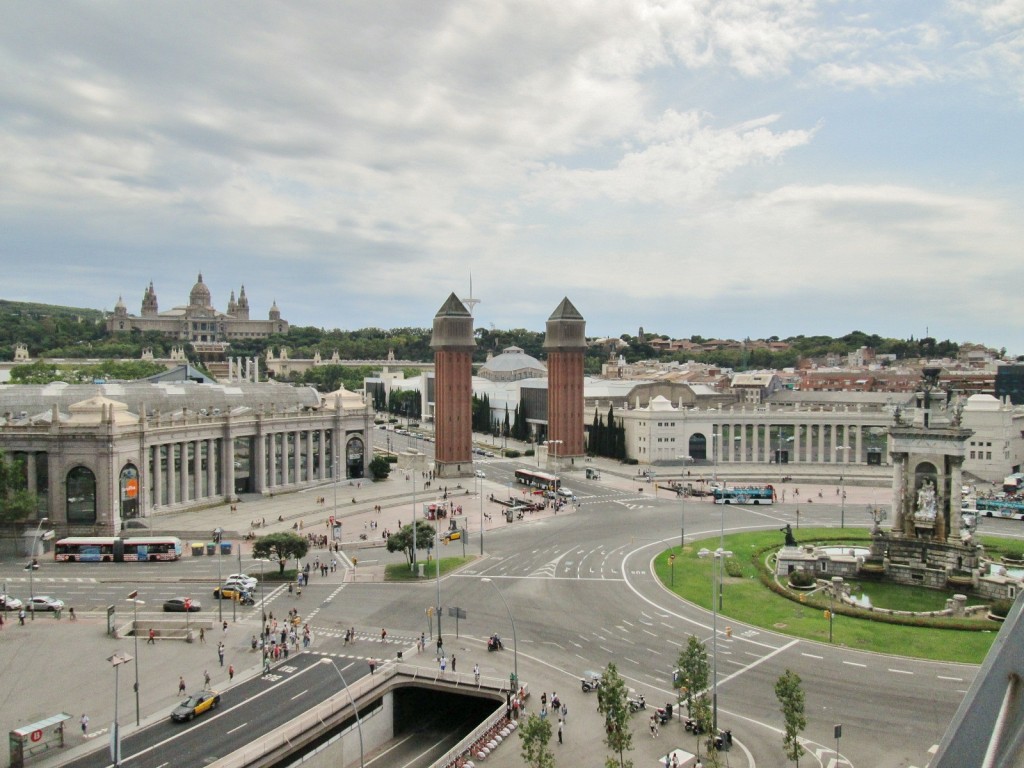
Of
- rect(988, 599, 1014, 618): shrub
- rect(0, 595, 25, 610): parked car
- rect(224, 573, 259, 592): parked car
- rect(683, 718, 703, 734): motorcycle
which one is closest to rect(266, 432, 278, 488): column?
rect(224, 573, 259, 592): parked car

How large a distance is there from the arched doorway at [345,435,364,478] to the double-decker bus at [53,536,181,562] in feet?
133

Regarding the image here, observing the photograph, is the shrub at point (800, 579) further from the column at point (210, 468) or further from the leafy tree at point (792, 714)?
the column at point (210, 468)

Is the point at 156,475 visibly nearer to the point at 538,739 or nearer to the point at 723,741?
the point at 538,739

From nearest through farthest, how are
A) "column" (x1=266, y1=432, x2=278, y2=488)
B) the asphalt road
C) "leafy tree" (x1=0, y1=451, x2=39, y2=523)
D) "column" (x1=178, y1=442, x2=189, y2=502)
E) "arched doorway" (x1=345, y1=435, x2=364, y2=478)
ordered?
the asphalt road → "leafy tree" (x1=0, y1=451, x2=39, y2=523) → "column" (x1=178, y1=442, x2=189, y2=502) → "column" (x1=266, y1=432, x2=278, y2=488) → "arched doorway" (x1=345, y1=435, x2=364, y2=478)

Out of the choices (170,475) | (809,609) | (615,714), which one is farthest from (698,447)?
(615,714)

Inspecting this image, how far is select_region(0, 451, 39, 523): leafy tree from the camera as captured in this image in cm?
6931

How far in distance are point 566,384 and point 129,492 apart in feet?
220

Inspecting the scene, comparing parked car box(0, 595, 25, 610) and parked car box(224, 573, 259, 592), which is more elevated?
parked car box(224, 573, 259, 592)

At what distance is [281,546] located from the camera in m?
59.3

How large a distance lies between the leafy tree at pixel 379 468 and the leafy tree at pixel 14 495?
137 feet

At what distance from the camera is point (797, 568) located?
58.9m

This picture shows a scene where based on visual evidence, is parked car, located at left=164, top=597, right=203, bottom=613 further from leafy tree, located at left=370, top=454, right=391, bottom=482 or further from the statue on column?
the statue on column

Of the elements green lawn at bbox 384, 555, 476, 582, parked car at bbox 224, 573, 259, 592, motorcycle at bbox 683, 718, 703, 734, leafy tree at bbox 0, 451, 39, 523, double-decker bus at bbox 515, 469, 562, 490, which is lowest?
green lawn at bbox 384, 555, 476, 582

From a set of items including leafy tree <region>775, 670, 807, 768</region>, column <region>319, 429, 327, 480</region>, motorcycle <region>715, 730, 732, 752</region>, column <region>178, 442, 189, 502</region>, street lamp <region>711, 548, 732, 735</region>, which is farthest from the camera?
column <region>319, 429, 327, 480</region>
